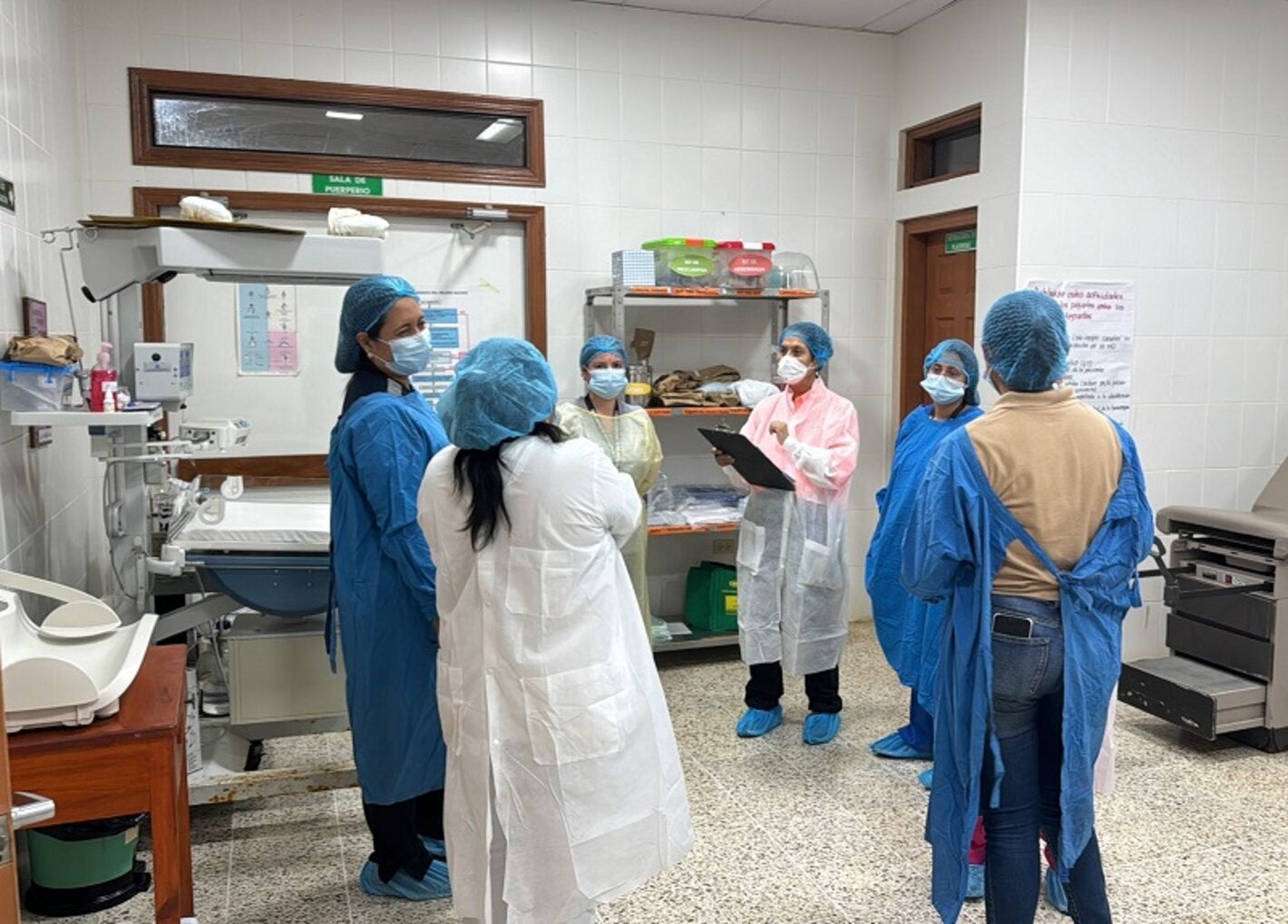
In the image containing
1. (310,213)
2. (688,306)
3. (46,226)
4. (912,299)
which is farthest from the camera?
(912,299)

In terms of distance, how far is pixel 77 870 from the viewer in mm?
2365

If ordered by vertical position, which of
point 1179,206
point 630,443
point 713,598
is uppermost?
point 1179,206

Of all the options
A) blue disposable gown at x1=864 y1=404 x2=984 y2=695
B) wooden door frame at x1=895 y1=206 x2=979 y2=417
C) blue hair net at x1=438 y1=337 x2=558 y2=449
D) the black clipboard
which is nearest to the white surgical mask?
the black clipboard

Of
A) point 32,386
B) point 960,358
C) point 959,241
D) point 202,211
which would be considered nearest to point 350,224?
point 202,211

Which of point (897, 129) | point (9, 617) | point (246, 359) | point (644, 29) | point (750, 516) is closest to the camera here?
point (9, 617)

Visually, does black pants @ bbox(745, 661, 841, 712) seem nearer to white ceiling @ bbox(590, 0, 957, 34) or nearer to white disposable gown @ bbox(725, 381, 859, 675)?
white disposable gown @ bbox(725, 381, 859, 675)

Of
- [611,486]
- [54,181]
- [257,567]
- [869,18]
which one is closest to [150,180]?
[54,181]

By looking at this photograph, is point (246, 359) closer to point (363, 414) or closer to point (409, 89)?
point (409, 89)

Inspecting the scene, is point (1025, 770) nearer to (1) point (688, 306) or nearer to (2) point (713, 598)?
(2) point (713, 598)

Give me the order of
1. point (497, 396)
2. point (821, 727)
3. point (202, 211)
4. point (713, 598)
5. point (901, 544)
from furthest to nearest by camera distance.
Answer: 1. point (713, 598)
2. point (821, 727)
3. point (901, 544)
4. point (202, 211)
5. point (497, 396)

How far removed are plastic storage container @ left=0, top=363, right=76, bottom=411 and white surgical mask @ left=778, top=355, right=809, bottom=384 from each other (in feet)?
7.08

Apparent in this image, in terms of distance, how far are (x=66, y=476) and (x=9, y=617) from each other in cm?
147

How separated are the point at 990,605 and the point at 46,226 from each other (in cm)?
279

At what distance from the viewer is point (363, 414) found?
2.22m
